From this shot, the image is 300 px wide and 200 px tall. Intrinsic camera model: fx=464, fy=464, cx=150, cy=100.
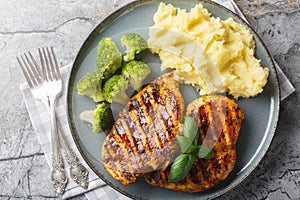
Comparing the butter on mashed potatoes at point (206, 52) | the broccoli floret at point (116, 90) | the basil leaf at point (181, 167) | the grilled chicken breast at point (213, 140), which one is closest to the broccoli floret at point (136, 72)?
the broccoli floret at point (116, 90)

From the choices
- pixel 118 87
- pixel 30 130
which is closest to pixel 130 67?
pixel 118 87

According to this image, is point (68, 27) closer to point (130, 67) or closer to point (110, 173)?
point (130, 67)

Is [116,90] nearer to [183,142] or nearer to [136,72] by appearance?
[136,72]

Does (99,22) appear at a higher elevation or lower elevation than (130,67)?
higher

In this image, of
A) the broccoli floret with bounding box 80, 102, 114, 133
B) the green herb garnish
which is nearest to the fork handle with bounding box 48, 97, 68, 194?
the broccoli floret with bounding box 80, 102, 114, 133

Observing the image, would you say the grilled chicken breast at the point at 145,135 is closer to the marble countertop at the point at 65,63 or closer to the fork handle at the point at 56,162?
the fork handle at the point at 56,162

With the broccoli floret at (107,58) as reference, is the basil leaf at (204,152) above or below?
below
